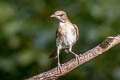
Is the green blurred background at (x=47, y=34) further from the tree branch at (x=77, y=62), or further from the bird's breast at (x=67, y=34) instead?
the tree branch at (x=77, y=62)

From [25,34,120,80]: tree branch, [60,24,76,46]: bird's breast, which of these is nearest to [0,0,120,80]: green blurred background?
[60,24,76,46]: bird's breast

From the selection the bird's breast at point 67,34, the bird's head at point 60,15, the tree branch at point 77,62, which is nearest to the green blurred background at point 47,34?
the bird's breast at point 67,34

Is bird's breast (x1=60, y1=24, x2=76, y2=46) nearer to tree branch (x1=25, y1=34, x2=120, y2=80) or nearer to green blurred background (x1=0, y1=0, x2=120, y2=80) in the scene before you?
green blurred background (x1=0, y1=0, x2=120, y2=80)

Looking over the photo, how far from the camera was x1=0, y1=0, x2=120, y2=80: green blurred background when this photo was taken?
513cm

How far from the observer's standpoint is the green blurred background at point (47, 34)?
16.8ft

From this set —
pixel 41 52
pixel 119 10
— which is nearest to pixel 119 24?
pixel 119 10

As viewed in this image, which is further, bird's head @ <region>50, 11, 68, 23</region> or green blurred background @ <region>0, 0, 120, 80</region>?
green blurred background @ <region>0, 0, 120, 80</region>

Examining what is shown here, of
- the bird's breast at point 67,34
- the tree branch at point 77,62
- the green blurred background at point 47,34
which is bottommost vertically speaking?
the green blurred background at point 47,34

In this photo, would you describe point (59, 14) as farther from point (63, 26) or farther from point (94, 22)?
point (94, 22)

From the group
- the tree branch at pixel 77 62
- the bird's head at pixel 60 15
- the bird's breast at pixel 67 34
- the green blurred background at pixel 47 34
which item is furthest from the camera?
the green blurred background at pixel 47 34

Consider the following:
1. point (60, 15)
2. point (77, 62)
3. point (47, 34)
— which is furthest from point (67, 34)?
point (77, 62)

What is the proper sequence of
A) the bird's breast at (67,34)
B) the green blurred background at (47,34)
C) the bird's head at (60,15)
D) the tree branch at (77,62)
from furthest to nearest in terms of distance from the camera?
the green blurred background at (47,34) → the bird's breast at (67,34) → the bird's head at (60,15) → the tree branch at (77,62)

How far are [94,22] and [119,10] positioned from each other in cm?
29

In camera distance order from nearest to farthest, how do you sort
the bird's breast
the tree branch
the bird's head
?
the tree branch
the bird's head
the bird's breast
